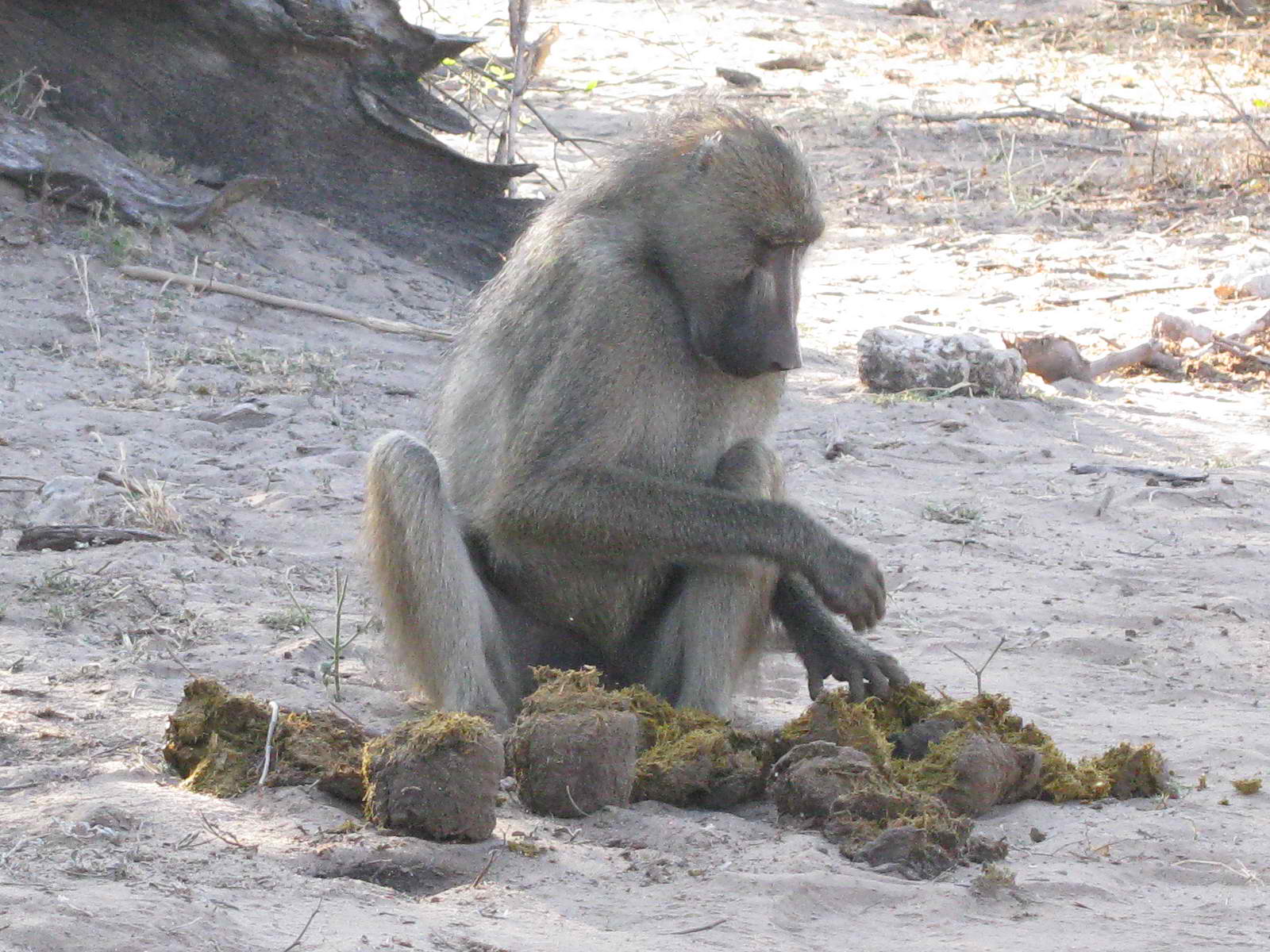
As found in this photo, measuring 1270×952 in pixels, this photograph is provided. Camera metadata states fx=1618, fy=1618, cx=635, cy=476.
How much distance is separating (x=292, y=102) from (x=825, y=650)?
472 cm

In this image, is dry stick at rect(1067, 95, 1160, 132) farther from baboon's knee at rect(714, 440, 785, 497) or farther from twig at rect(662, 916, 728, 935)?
twig at rect(662, 916, 728, 935)

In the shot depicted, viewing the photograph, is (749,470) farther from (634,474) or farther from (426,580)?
(426,580)

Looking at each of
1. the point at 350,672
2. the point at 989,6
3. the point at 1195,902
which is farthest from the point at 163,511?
the point at 989,6

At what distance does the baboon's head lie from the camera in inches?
150

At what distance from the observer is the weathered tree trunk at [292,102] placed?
285 inches

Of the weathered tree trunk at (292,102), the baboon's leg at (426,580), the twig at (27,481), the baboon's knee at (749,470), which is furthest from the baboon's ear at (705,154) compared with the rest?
the weathered tree trunk at (292,102)

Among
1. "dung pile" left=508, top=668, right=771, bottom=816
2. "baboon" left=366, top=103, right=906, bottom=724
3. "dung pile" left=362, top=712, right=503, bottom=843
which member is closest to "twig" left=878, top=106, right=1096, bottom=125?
"baboon" left=366, top=103, right=906, bottom=724

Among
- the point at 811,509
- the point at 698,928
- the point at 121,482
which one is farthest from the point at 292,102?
the point at 698,928

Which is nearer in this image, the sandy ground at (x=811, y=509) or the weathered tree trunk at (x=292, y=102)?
the sandy ground at (x=811, y=509)

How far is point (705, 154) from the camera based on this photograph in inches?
154

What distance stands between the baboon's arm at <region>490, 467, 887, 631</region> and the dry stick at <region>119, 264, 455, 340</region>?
325 cm

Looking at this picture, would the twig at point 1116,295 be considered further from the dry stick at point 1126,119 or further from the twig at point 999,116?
the twig at point 999,116

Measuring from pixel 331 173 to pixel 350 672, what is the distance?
4289mm

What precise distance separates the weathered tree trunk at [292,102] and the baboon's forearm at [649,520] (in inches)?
170
